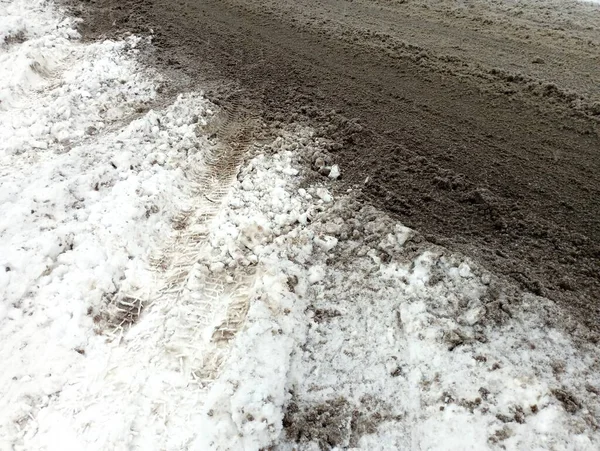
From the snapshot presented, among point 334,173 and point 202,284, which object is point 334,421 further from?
point 334,173

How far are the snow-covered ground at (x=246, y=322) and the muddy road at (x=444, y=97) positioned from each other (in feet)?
1.68

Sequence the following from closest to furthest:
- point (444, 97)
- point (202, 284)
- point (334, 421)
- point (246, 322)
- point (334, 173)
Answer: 1. point (334, 421)
2. point (246, 322)
3. point (202, 284)
4. point (334, 173)
5. point (444, 97)

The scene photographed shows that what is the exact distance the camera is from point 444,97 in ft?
20.4

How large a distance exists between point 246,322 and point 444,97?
4.42 m

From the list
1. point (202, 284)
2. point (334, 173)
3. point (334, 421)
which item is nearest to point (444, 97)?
point (334, 173)

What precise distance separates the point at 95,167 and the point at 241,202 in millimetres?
1900

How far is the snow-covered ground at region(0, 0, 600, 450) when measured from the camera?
3227mm

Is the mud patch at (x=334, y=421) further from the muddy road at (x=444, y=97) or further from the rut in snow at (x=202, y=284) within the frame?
the muddy road at (x=444, y=97)

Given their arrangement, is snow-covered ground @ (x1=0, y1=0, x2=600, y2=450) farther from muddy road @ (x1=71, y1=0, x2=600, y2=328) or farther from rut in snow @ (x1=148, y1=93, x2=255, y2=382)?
muddy road @ (x1=71, y1=0, x2=600, y2=328)

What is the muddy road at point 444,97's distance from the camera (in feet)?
14.4

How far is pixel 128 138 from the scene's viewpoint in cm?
559

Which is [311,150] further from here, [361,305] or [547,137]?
[547,137]

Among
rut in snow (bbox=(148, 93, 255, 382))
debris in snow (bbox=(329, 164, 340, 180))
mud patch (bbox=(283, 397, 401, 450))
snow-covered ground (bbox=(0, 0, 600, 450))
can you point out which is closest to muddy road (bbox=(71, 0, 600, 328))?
debris in snow (bbox=(329, 164, 340, 180))

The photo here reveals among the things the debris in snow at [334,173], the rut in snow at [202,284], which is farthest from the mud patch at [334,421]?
the debris in snow at [334,173]
